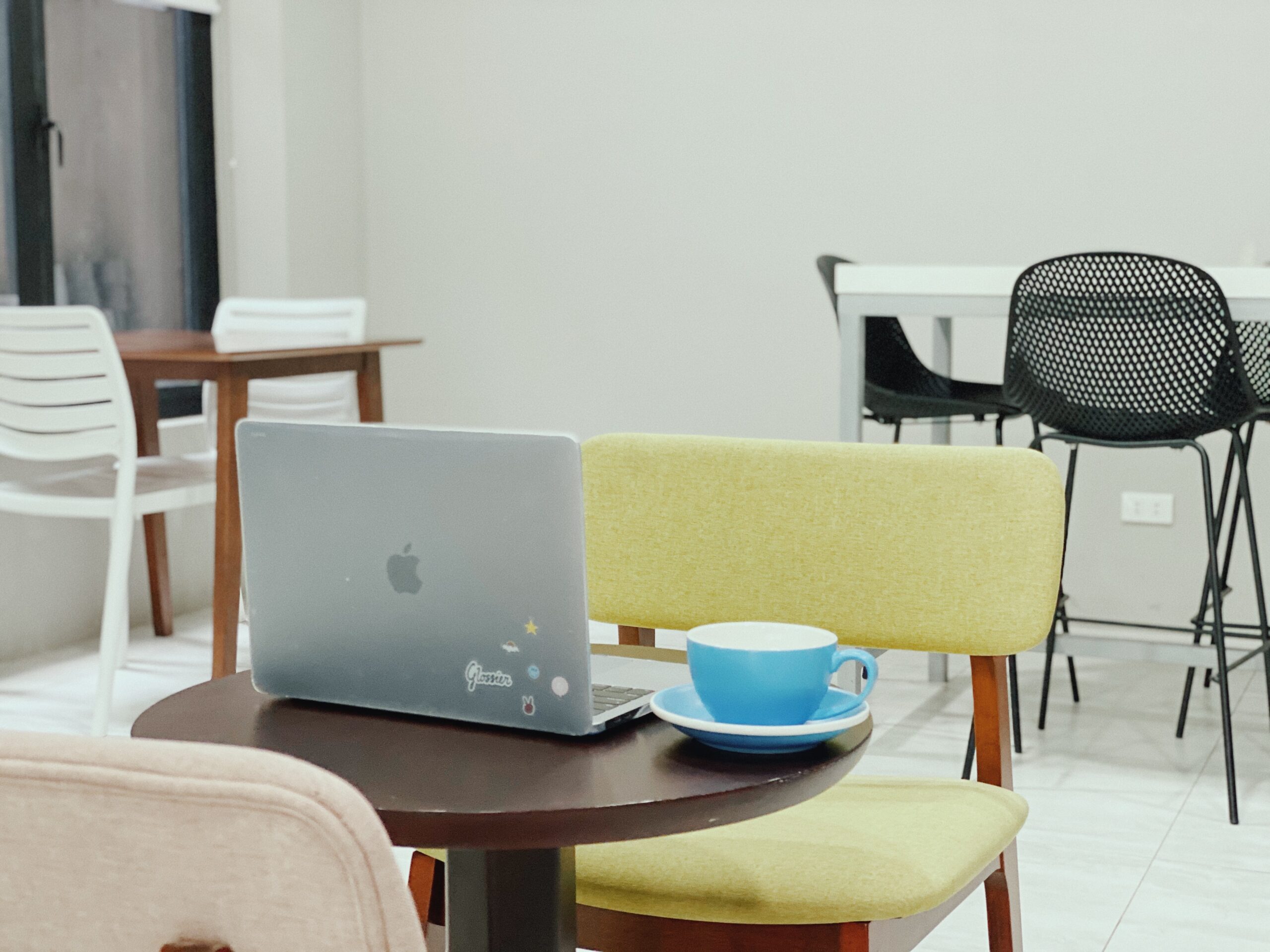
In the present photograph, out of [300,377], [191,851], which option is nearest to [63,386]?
[300,377]

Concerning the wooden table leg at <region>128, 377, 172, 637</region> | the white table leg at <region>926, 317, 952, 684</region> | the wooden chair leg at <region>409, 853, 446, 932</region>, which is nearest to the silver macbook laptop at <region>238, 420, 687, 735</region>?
the wooden chair leg at <region>409, 853, 446, 932</region>

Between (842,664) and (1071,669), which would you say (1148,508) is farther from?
(842,664)

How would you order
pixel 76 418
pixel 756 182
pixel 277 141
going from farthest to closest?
pixel 277 141 < pixel 756 182 < pixel 76 418

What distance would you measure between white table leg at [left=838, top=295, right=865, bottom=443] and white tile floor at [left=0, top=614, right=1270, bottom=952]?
2.05 feet

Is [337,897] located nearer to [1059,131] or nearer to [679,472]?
[679,472]

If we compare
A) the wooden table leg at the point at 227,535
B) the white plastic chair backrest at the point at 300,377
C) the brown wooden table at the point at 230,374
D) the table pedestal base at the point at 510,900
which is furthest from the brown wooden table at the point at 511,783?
the white plastic chair backrest at the point at 300,377

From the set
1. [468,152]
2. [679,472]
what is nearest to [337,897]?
[679,472]

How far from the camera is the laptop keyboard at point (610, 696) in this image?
102 centimetres

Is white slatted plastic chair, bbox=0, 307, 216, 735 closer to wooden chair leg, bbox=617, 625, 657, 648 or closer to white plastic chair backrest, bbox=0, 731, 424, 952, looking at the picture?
wooden chair leg, bbox=617, 625, 657, 648

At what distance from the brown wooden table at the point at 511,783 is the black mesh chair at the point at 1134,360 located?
5.95 feet

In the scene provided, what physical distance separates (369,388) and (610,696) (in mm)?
2486

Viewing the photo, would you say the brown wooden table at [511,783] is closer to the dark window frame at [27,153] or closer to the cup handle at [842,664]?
the cup handle at [842,664]

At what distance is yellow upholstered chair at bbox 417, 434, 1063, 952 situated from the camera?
1.21 m

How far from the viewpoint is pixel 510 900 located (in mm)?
1018
